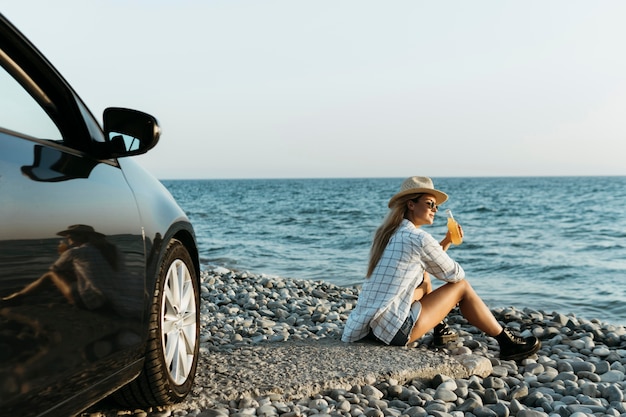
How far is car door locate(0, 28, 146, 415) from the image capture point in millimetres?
1870

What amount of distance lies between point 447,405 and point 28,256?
2376 mm

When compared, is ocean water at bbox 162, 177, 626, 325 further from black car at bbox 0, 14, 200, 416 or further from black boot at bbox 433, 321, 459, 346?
black car at bbox 0, 14, 200, 416

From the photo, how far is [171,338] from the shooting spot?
3.17 metres

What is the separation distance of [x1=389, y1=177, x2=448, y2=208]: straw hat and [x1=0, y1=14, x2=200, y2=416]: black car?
1862mm

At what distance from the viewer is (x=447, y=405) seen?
141 inches

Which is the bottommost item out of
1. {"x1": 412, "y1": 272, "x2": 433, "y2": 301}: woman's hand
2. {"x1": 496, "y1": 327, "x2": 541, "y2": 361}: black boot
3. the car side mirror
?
{"x1": 496, "y1": 327, "x2": 541, "y2": 361}: black boot

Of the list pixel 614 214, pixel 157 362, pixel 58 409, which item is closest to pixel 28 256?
pixel 58 409

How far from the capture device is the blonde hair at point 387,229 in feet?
15.5

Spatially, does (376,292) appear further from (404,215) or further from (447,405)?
(447,405)

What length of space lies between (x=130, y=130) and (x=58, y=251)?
0.74 meters

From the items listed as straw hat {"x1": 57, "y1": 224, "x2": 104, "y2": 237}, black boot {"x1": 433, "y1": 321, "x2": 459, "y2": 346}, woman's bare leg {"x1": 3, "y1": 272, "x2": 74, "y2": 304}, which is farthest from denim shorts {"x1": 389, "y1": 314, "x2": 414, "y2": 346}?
woman's bare leg {"x1": 3, "y1": 272, "x2": 74, "y2": 304}

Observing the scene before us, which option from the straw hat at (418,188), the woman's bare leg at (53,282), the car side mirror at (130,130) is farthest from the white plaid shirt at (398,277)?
the woman's bare leg at (53,282)

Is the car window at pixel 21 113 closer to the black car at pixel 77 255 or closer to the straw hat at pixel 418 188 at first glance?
the black car at pixel 77 255

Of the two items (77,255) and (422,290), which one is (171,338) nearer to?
(77,255)
